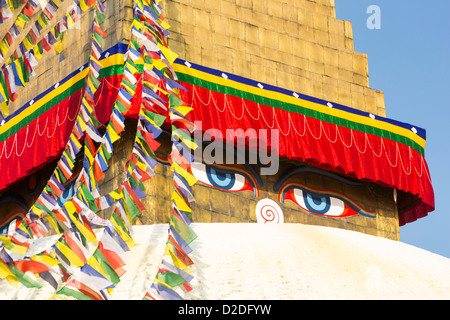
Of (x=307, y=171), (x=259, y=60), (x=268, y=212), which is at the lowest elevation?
(x=268, y=212)

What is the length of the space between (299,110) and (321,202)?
55.0 inches

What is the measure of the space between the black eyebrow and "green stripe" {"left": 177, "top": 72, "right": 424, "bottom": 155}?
2.49 ft

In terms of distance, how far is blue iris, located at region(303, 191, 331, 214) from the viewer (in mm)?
12719

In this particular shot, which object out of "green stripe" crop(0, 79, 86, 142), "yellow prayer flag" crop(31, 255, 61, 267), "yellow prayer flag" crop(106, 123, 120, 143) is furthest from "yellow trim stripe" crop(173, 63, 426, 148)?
"yellow prayer flag" crop(31, 255, 61, 267)

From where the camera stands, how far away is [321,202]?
42.2ft

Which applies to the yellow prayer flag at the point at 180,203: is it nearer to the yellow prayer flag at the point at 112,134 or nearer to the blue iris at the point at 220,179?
the yellow prayer flag at the point at 112,134

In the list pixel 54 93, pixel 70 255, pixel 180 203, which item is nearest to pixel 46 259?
pixel 70 255

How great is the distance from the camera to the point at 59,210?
9.05 meters

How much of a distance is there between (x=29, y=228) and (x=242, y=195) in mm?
3903

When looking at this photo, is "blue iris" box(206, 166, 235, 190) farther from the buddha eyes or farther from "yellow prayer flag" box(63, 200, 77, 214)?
"yellow prayer flag" box(63, 200, 77, 214)

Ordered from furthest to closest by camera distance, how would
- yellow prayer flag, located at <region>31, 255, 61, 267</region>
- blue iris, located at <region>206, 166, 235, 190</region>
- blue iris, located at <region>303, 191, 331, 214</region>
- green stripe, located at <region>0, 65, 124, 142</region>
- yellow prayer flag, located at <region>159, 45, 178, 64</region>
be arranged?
blue iris, located at <region>303, 191, 331, 214</region> → blue iris, located at <region>206, 166, 235, 190</region> → green stripe, located at <region>0, 65, 124, 142</region> → yellow prayer flag, located at <region>159, 45, 178, 64</region> → yellow prayer flag, located at <region>31, 255, 61, 267</region>

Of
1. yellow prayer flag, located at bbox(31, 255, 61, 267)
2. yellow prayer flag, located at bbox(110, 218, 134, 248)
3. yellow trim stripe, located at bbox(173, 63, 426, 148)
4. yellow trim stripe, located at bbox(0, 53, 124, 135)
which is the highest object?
yellow trim stripe, located at bbox(173, 63, 426, 148)

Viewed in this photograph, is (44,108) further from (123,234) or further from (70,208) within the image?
(123,234)
